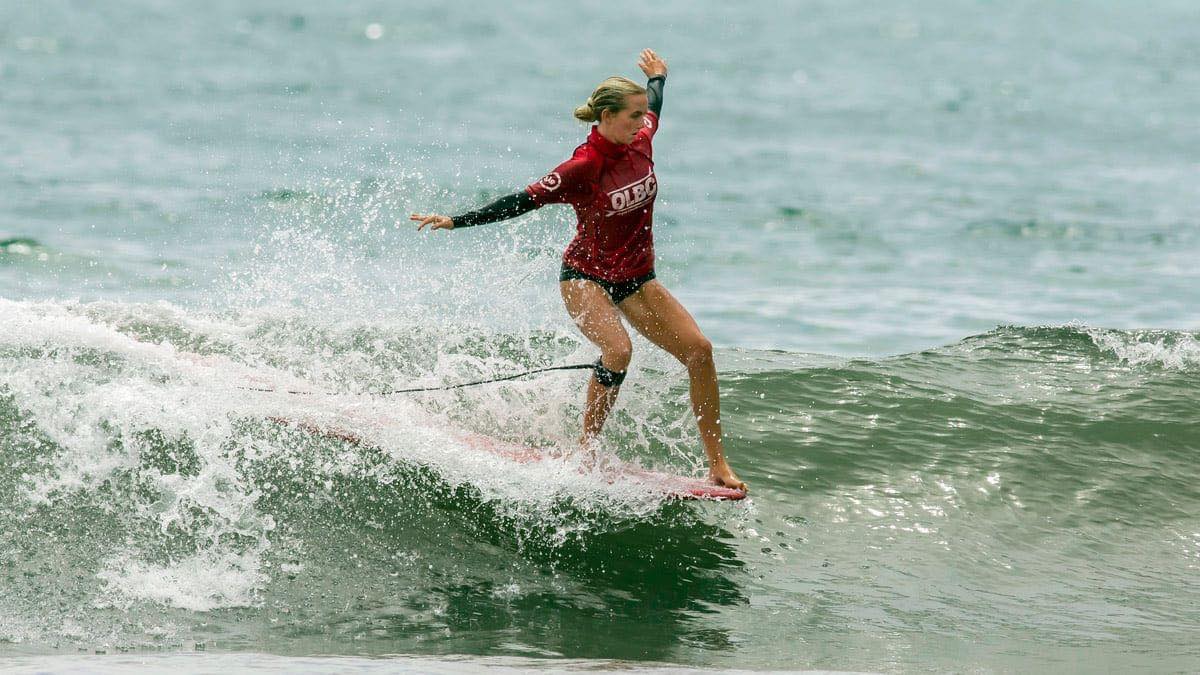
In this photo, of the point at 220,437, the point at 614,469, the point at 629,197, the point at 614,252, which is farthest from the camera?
the point at 614,469

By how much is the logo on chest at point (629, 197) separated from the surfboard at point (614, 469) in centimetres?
134

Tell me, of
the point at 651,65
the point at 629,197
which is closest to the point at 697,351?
the point at 629,197

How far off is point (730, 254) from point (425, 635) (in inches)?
467

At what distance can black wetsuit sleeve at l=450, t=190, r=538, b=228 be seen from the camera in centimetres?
644

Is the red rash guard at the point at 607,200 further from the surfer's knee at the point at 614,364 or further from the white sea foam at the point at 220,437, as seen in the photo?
the white sea foam at the point at 220,437

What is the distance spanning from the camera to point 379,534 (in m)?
7.04

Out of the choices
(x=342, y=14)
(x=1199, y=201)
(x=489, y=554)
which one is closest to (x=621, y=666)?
(x=489, y=554)

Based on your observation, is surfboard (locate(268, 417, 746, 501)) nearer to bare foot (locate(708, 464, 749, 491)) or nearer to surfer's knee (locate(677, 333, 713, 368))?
bare foot (locate(708, 464, 749, 491))

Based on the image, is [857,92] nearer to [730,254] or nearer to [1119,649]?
[730,254]

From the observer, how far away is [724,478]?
7.07m

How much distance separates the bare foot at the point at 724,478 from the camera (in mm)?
7051

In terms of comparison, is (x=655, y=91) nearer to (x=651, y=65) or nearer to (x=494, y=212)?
(x=651, y=65)

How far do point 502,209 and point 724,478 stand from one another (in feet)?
5.91

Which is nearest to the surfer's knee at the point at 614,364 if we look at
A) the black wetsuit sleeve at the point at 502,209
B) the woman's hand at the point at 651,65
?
the black wetsuit sleeve at the point at 502,209
